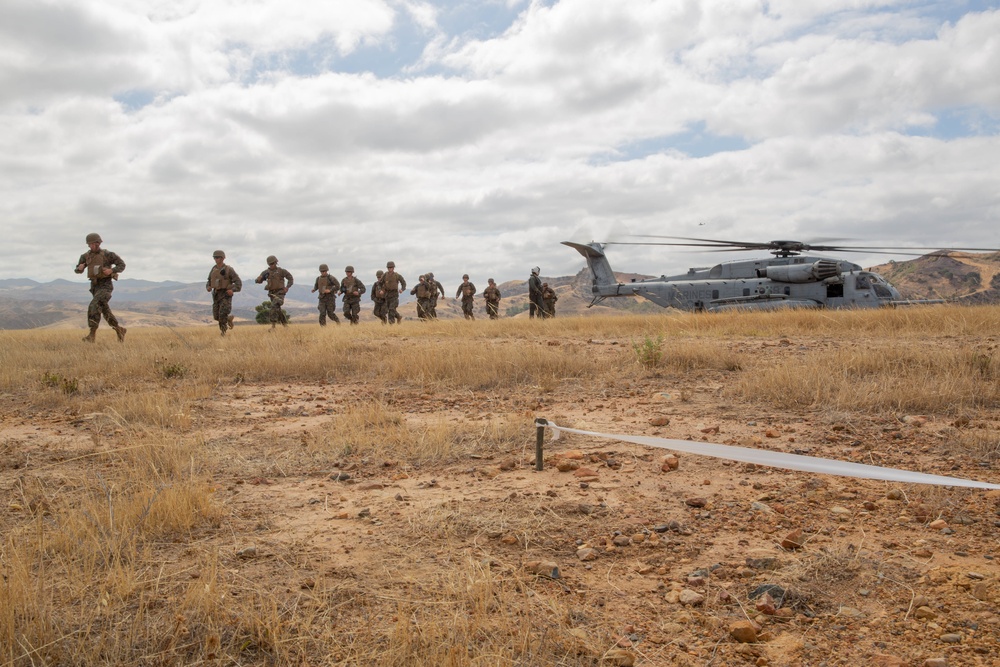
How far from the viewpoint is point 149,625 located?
2225 mm

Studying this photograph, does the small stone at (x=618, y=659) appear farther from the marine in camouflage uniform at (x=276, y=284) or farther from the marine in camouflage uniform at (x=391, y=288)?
the marine in camouflage uniform at (x=391, y=288)

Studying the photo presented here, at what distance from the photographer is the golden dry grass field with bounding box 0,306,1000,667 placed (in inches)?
85.7

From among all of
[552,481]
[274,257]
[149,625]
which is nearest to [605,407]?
[552,481]

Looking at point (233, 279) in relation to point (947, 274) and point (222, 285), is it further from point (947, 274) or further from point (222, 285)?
point (947, 274)

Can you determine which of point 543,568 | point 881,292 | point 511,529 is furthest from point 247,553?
point 881,292

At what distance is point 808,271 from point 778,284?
99 centimetres

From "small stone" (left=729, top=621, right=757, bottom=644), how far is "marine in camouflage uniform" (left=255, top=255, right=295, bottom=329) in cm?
1489

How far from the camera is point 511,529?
3084 millimetres

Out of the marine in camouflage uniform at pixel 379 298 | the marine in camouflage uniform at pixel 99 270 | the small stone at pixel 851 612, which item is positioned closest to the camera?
the small stone at pixel 851 612

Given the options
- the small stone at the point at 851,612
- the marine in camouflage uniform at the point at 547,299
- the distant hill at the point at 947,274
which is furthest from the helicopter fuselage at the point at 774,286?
the distant hill at the point at 947,274

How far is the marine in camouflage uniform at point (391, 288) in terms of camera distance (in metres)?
20.0

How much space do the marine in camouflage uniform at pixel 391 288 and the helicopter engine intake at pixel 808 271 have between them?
1081cm

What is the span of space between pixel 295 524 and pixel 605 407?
339 cm

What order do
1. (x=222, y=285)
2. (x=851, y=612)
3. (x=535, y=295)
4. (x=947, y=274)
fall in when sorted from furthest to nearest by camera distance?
(x=947, y=274), (x=535, y=295), (x=222, y=285), (x=851, y=612)
